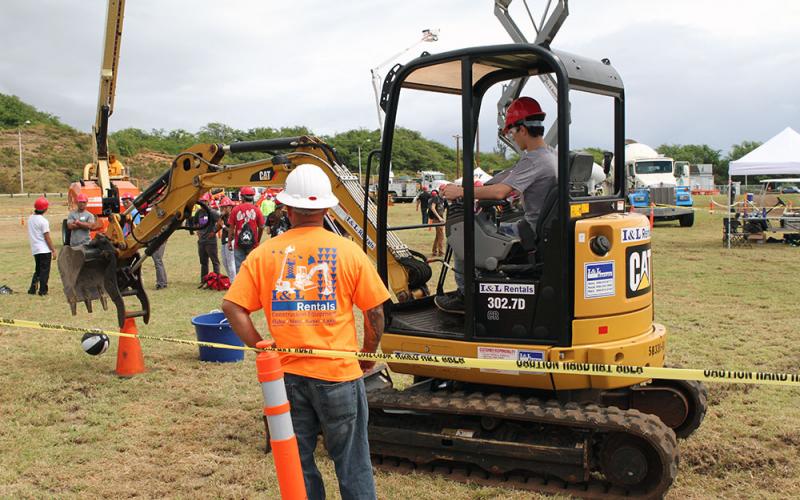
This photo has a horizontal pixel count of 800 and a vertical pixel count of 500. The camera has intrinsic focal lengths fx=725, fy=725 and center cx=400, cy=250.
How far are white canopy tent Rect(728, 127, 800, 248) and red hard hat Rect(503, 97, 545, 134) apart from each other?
16.6 meters

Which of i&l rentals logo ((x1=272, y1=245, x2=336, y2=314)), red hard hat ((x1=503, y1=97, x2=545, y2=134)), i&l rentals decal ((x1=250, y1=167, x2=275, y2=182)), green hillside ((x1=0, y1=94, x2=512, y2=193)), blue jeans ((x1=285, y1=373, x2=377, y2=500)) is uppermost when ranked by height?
green hillside ((x1=0, y1=94, x2=512, y2=193))

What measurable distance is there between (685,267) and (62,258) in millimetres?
13103

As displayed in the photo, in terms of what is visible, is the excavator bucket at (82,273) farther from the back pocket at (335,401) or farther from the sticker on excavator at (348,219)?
the back pocket at (335,401)

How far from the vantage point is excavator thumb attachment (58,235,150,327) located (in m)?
7.64

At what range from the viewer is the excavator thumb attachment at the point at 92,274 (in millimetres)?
7645

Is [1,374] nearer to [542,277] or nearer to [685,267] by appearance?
[542,277]

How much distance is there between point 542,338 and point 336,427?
1795 mm

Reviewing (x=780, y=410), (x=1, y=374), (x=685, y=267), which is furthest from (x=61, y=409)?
(x=685, y=267)

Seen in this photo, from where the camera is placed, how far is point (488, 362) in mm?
4484

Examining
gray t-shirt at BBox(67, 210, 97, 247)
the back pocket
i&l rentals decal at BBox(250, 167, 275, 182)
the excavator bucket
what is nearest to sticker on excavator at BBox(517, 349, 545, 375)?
the back pocket

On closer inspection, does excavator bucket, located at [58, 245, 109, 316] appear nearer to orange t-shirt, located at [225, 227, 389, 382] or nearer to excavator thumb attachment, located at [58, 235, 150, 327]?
excavator thumb attachment, located at [58, 235, 150, 327]

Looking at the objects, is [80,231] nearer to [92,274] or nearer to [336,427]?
[92,274]

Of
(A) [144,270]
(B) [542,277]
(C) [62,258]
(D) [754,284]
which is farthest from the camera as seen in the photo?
(A) [144,270]

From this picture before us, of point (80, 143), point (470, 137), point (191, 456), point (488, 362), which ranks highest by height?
point (80, 143)
